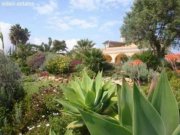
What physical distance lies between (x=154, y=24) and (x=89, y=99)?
3248 centimetres

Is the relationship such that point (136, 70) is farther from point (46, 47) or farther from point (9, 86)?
point (46, 47)

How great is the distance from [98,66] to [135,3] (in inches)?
550

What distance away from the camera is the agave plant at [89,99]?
6.02 meters

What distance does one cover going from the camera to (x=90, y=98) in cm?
605

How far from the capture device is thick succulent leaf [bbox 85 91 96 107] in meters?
6.04

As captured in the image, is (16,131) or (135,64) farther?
(135,64)

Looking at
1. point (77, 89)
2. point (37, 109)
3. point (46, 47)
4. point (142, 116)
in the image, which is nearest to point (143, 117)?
point (142, 116)

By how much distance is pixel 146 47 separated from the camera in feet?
128

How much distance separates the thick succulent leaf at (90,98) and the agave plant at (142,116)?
13.3 ft

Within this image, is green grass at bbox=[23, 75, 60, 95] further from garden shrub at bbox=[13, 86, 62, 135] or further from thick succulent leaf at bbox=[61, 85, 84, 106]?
thick succulent leaf at bbox=[61, 85, 84, 106]

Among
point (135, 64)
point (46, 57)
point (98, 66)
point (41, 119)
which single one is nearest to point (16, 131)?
point (41, 119)

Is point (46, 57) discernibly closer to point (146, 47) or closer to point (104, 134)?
point (146, 47)

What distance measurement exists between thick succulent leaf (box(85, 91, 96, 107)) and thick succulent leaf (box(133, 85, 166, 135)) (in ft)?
14.5

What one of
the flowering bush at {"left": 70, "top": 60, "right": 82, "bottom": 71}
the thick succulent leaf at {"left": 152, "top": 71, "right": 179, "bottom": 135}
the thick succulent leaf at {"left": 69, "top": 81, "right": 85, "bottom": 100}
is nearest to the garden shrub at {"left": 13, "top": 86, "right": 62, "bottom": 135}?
the thick succulent leaf at {"left": 69, "top": 81, "right": 85, "bottom": 100}
